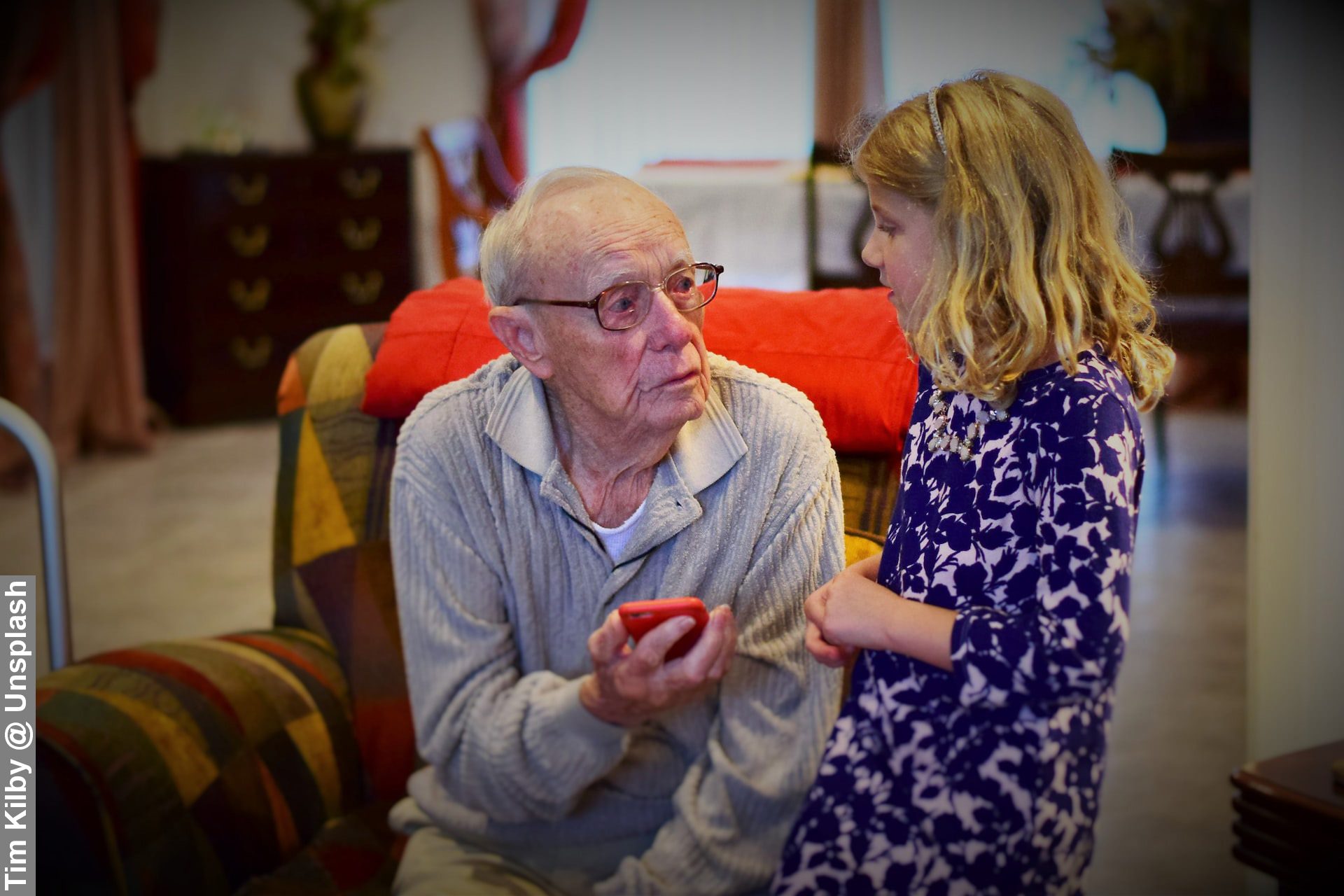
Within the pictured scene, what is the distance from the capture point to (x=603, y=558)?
1.22m

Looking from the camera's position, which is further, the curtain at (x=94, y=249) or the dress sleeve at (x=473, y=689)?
the curtain at (x=94, y=249)

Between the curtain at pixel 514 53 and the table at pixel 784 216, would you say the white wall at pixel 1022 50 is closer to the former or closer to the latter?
the table at pixel 784 216

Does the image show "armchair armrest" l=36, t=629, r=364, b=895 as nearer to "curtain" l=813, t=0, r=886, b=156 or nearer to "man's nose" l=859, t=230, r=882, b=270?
"man's nose" l=859, t=230, r=882, b=270

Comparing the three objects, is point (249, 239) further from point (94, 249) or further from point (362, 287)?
point (94, 249)

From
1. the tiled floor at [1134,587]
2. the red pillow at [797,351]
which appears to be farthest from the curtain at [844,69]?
the tiled floor at [1134,587]

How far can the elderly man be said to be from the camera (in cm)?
116

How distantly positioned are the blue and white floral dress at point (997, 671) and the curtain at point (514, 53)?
493 cm

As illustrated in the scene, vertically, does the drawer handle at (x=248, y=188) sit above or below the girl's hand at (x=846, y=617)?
above

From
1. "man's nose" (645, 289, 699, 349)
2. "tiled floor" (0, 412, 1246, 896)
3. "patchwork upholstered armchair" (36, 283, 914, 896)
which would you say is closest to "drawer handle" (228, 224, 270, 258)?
"tiled floor" (0, 412, 1246, 896)

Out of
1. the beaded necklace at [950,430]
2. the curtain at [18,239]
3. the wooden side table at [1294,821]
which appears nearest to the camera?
the beaded necklace at [950,430]

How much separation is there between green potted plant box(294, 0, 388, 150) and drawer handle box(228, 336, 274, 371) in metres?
0.91

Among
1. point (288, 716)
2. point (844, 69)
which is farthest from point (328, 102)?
point (288, 716)

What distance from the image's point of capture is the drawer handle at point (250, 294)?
500 centimetres

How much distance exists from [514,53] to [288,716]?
4849mm
